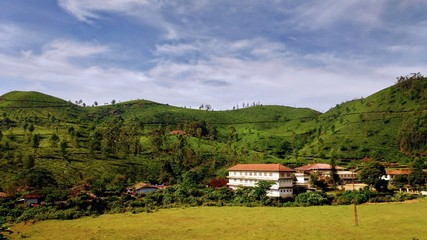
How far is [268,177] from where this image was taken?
80438 millimetres

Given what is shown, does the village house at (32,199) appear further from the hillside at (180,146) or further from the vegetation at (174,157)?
the hillside at (180,146)

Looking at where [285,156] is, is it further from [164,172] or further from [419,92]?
[419,92]

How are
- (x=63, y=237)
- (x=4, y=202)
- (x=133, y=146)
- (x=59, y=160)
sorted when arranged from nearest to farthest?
1. (x=63, y=237)
2. (x=4, y=202)
3. (x=59, y=160)
4. (x=133, y=146)

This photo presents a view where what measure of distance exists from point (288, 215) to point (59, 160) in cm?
7134

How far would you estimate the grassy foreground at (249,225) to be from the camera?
137 ft

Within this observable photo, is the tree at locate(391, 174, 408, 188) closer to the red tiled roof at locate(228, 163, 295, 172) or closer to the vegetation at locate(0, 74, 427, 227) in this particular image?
the vegetation at locate(0, 74, 427, 227)

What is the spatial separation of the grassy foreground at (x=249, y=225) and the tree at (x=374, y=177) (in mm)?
16517

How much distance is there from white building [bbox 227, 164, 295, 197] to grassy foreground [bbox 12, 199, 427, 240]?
608 inches

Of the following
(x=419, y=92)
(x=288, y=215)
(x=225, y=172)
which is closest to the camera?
(x=288, y=215)

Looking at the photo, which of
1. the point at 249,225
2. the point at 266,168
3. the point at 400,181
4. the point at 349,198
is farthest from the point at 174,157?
the point at 249,225

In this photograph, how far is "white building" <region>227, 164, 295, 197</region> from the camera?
77.8 metres

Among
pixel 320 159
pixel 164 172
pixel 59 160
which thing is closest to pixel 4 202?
pixel 59 160

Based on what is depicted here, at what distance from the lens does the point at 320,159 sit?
137 meters

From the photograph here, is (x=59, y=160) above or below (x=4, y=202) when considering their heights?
above
